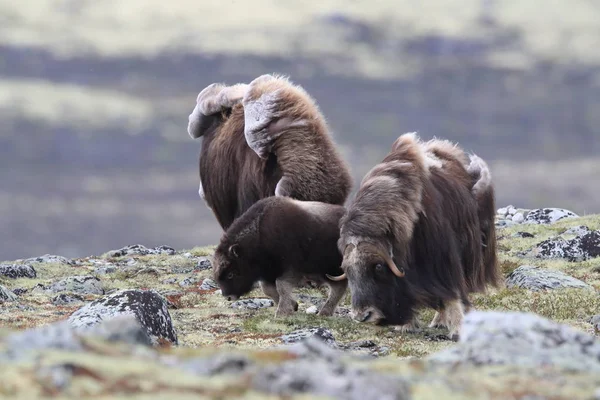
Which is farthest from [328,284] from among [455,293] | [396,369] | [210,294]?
[396,369]

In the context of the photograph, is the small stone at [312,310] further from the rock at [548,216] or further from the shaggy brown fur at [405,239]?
the rock at [548,216]

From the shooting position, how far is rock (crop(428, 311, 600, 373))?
17.1 ft

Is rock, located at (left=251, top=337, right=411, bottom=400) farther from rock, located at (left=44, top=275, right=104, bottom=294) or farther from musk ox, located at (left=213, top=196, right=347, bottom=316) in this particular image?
rock, located at (left=44, top=275, right=104, bottom=294)

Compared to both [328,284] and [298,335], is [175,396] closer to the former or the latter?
[298,335]

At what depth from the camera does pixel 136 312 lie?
11.2m

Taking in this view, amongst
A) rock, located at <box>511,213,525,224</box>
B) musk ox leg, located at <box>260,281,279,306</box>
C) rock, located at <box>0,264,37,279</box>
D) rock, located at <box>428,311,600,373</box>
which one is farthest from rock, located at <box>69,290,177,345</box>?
rock, located at <box>511,213,525,224</box>

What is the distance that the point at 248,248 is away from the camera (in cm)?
1291

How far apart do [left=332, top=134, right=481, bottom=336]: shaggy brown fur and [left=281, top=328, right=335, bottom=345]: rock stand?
0.87 metres

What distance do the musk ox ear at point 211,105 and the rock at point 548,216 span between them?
60.6 feet

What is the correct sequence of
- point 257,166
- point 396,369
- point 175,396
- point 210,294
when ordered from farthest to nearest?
point 210,294
point 257,166
point 396,369
point 175,396

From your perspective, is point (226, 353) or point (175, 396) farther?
point (226, 353)

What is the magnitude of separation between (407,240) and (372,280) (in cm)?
70

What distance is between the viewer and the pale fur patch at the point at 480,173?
12.2 m

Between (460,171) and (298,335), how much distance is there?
3.29 metres
